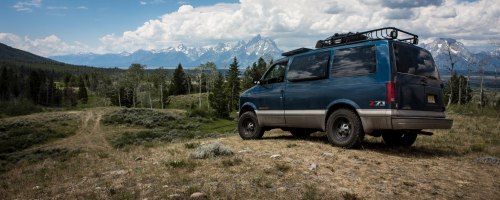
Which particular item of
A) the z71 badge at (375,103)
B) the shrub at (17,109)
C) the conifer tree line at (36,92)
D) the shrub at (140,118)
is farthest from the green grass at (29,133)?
the conifer tree line at (36,92)

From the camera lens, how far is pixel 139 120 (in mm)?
70562

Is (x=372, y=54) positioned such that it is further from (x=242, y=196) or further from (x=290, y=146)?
(x=242, y=196)

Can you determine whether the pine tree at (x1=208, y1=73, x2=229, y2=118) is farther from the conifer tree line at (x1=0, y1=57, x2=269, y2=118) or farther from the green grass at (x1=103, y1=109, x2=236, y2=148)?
the conifer tree line at (x1=0, y1=57, x2=269, y2=118)

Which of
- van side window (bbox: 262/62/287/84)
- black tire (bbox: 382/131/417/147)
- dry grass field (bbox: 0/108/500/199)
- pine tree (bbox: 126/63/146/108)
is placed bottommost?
dry grass field (bbox: 0/108/500/199)

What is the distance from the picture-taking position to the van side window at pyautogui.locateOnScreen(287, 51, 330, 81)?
10.5 m

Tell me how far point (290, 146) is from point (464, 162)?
4.27 m

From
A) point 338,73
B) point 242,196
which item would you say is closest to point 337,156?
point 338,73

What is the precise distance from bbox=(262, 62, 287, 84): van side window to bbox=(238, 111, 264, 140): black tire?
4.45 feet

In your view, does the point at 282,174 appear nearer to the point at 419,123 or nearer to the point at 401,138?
the point at 419,123

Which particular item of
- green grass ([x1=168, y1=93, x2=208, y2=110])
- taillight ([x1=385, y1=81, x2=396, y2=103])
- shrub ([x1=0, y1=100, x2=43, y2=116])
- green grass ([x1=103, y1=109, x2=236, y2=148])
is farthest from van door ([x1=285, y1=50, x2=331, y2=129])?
green grass ([x1=168, y1=93, x2=208, y2=110])

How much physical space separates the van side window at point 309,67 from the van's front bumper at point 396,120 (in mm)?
1673

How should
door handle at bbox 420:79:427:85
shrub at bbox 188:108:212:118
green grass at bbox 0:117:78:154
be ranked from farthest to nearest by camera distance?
shrub at bbox 188:108:212:118
green grass at bbox 0:117:78:154
door handle at bbox 420:79:427:85

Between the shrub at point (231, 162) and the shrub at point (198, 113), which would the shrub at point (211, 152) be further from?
the shrub at point (198, 113)

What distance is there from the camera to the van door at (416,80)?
29.8 ft
